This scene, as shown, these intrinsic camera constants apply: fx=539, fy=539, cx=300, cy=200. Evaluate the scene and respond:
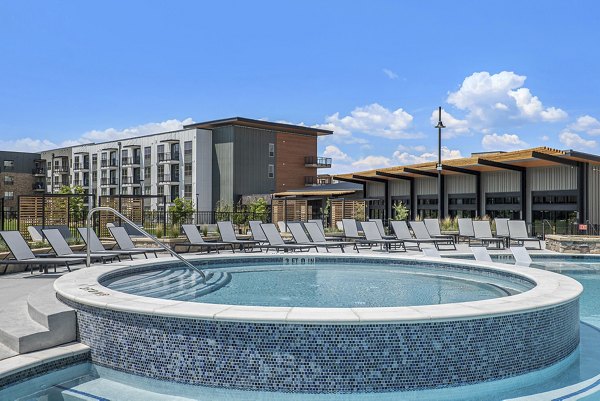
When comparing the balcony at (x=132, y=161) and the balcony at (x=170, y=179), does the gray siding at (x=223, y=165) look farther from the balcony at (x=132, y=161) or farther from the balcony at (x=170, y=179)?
the balcony at (x=132, y=161)

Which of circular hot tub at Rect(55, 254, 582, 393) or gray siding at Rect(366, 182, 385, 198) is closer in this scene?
circular hot tub at Rect(55, 254, 582, 393)

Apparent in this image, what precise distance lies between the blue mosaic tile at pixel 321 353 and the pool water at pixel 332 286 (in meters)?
2.13

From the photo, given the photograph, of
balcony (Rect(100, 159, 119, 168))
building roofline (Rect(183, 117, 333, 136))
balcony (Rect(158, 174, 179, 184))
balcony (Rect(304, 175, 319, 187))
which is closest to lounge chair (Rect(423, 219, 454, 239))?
building roofline (Rect(183, 117, 333, 136))

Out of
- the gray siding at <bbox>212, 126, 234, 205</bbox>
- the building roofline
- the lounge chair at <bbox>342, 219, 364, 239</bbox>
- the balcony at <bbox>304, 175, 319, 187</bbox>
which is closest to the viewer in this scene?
the lounge chair at <bbox>342, 219, 364, 239</bbox>

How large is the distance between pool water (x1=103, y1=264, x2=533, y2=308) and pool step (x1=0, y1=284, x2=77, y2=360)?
1.90 meters

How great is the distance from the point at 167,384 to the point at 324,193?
3735 cm

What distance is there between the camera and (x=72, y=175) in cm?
7100

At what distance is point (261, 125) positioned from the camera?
54.0 m

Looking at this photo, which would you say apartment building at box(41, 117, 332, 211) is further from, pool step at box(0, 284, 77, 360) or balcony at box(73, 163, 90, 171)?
pool step at box(0, 284, 77, 360)

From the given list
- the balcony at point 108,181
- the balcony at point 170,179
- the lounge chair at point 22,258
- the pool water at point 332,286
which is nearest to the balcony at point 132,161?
the balcony at point 108,181

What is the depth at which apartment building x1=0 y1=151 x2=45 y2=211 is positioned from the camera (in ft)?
231

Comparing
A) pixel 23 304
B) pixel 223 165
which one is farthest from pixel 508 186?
pixel 223 165

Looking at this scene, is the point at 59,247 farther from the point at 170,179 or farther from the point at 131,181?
the point at 131,181

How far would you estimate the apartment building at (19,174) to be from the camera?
231 feet
